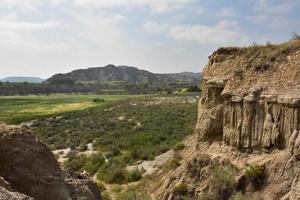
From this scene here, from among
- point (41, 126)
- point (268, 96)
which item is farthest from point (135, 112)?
point (268, 96)

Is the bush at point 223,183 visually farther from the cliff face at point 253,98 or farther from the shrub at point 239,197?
the cliff face at point 253,98

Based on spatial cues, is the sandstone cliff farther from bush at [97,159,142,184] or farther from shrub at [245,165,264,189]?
bush at [97,159,142,184]

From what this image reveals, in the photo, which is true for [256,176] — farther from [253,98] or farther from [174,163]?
[174,163]

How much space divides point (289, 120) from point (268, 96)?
1.55 metres

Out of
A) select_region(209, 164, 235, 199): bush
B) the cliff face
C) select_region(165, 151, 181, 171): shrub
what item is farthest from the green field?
select_region(209, 164, 235, 199): bush

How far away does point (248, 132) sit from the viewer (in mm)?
19562

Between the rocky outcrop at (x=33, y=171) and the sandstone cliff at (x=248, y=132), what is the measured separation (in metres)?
7.83

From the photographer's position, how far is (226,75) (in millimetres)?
22297

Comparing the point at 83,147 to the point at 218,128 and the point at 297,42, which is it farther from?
the point at 297,42

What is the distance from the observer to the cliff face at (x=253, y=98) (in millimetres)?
17922

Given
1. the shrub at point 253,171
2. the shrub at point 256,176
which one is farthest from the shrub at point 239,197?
the shrub at point 253,171

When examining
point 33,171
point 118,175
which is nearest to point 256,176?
point 33,171

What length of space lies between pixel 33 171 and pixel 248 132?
35.7 feet

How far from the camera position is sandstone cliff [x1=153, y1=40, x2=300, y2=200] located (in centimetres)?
1739
